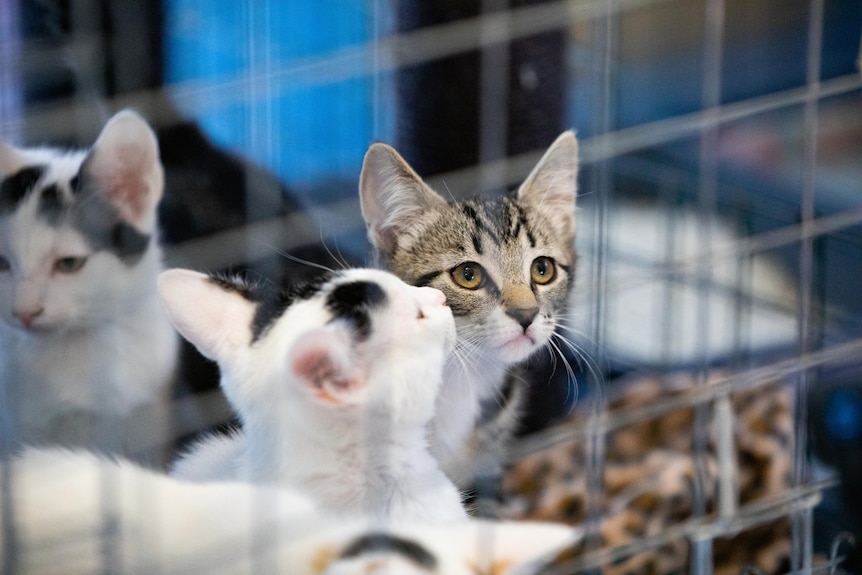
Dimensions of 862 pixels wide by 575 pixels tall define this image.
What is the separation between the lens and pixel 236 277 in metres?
0.71

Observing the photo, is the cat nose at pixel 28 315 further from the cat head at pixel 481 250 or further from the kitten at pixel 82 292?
the cat head at pixel 481 250

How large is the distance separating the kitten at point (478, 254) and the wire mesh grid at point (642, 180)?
36 millimetres

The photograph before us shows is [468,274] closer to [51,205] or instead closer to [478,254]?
[478,254]

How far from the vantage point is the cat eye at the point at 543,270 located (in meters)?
0.77

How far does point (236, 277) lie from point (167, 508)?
17 centimetres

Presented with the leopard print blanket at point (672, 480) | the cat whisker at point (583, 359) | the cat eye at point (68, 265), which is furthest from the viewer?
the leopard print blanket at point (672, 480)

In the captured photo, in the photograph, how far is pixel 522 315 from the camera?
29.1 inches

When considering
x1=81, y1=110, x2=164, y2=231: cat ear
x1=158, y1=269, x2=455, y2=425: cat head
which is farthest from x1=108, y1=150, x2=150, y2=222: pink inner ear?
x1=158, y1=269, x2=455, y2=425: cat head

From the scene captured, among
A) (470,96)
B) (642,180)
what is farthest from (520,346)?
(642,180)

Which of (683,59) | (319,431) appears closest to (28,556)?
(319,431)

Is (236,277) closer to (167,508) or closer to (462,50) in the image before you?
(167,508)

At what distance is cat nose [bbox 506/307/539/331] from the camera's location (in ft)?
2.42

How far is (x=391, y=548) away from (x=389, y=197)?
0.25 meters

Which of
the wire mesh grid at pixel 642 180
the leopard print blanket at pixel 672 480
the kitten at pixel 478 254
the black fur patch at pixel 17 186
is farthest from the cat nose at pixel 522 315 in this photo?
the black fur patch at pixel 17 186
